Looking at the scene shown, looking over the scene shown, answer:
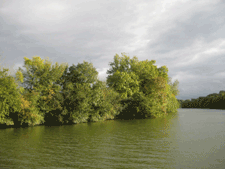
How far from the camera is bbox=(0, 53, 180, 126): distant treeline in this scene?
93.1ft

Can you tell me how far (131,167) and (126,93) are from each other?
34.2 m

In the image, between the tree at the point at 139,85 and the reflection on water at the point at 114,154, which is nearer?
the reflection on water at the point at 114,154

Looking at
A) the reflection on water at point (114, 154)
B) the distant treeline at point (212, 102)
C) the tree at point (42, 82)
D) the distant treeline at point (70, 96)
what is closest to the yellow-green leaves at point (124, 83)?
the distant treeline at point (70, 96)

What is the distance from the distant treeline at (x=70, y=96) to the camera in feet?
93.1

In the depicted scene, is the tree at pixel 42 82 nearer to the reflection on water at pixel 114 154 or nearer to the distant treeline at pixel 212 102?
the reflection on water at pixel 114 154

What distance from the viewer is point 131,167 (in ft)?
36.0

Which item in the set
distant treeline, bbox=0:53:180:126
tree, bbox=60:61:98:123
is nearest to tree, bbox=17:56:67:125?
distant treeline, bbox=0:53:180:126

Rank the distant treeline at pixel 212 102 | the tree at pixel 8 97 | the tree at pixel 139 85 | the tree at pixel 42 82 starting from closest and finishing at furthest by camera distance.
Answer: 1. the tree at pixel 8 97
2. the tree at pixel 42 82
3. the tree at pixel 139 85
4. the distant treeline at pixel 212 102

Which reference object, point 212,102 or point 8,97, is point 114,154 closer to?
point 8,97

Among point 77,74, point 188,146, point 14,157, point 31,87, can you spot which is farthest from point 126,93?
point 14,157

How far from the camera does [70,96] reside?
33.8 metres

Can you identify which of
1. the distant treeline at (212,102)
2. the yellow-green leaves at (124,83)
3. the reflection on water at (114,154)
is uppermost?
the yellow-green leaves at (124,83)

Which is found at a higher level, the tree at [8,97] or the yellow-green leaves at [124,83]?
the yellow-green leaves at [124,83]

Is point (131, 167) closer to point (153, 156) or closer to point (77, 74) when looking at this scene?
point (153, 156)
